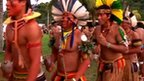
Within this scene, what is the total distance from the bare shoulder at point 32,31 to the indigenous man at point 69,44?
146 cm

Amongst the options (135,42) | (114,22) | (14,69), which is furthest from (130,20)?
(14,69)

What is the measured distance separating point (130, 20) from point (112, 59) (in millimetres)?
1903

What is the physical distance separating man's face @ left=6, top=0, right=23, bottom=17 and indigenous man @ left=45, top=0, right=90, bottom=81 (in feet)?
4.97

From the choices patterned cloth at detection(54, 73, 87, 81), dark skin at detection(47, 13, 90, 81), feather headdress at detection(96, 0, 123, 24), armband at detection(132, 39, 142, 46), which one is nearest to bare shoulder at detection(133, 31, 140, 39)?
armband at detection(132, 39, 142, 46)

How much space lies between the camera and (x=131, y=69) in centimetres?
902

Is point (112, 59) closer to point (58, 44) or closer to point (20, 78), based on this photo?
point (58, 44)

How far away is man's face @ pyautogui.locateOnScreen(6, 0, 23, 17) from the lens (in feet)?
15.9

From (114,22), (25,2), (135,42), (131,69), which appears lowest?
(131,69)

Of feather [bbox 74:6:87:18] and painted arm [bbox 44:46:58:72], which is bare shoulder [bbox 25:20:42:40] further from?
feather [bbox 74:6:87:18]

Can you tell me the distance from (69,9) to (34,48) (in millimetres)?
1822

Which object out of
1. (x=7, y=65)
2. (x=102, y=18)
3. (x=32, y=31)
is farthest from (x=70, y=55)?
(x=32, y=31)

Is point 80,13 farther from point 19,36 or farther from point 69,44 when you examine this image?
point 19,36

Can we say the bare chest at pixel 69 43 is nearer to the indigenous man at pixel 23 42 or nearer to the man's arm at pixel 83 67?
the man's arm at pixel 83 67

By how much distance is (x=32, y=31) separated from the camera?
4.78m
